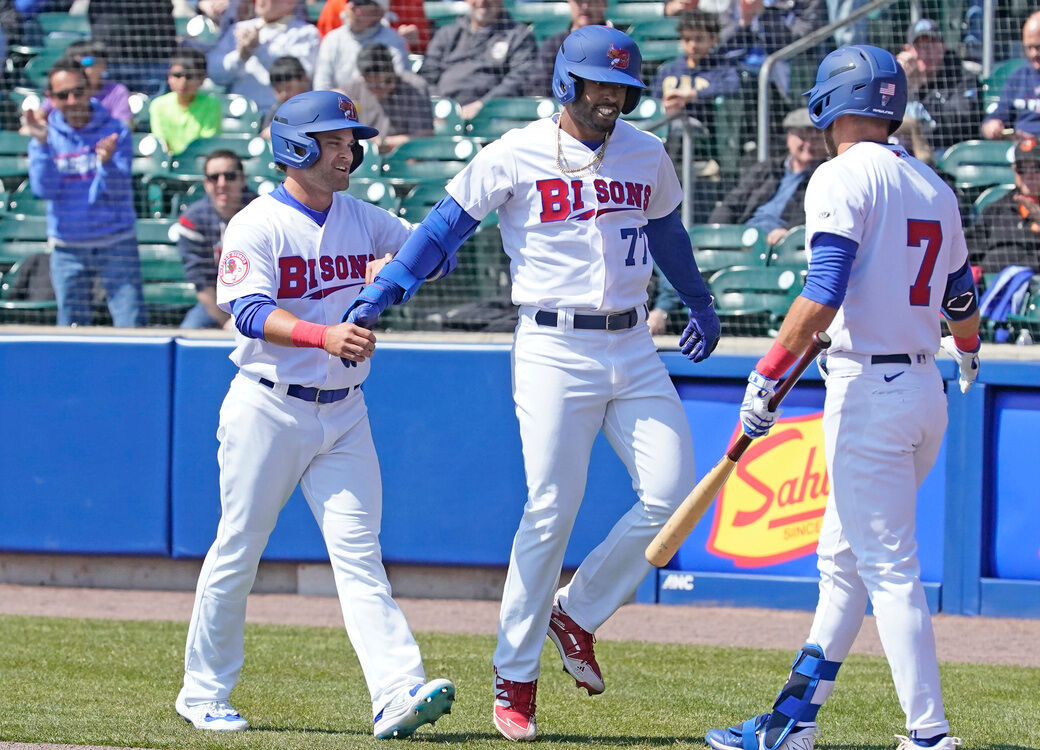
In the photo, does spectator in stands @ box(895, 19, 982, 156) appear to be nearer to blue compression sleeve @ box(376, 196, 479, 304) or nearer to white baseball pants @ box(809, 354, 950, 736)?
blue compression sleeve @ box(376, 196, 479, 304)

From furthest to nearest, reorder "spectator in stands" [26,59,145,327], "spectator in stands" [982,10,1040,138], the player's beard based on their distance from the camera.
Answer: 1. "spectator in stands" [26,59,145,327]
2. "spectator in stands" [982,10,1040,138]
3. the player's beard

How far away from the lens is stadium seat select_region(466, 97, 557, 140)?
877 cm

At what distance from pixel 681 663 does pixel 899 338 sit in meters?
2.41

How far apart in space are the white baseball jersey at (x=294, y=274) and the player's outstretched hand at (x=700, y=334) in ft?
3.57

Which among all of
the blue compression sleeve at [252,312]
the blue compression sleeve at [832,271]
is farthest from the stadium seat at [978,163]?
the blue compression sleeve at [252,312]

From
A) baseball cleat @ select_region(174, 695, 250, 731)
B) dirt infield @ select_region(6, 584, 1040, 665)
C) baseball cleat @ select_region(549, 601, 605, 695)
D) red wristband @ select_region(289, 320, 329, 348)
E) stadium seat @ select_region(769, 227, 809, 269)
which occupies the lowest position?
dirt infield @ select_region(6, 584, 1040, 665)

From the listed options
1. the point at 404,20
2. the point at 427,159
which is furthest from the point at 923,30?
the point at 404,20

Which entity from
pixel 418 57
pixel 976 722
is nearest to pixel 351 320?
pixel 976 722

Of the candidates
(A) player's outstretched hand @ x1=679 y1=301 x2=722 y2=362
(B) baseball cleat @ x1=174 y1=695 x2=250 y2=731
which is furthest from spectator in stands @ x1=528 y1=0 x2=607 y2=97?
(B) baseball cleat @ x1=174 y1=695 x2=250 y2=731

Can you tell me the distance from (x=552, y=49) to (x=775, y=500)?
356cm

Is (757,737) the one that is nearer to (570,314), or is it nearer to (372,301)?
(570,314)

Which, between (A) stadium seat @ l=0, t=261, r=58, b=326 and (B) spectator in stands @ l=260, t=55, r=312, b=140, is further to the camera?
(B) spectator in stands @ l=260, t=55, r=312, b=140

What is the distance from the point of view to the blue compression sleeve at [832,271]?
3.51 m

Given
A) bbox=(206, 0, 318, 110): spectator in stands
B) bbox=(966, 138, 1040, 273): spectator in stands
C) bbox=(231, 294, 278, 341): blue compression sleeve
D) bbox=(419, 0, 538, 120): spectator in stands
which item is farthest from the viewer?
bbox=(206, 0, 318, 110): spectator in stands
